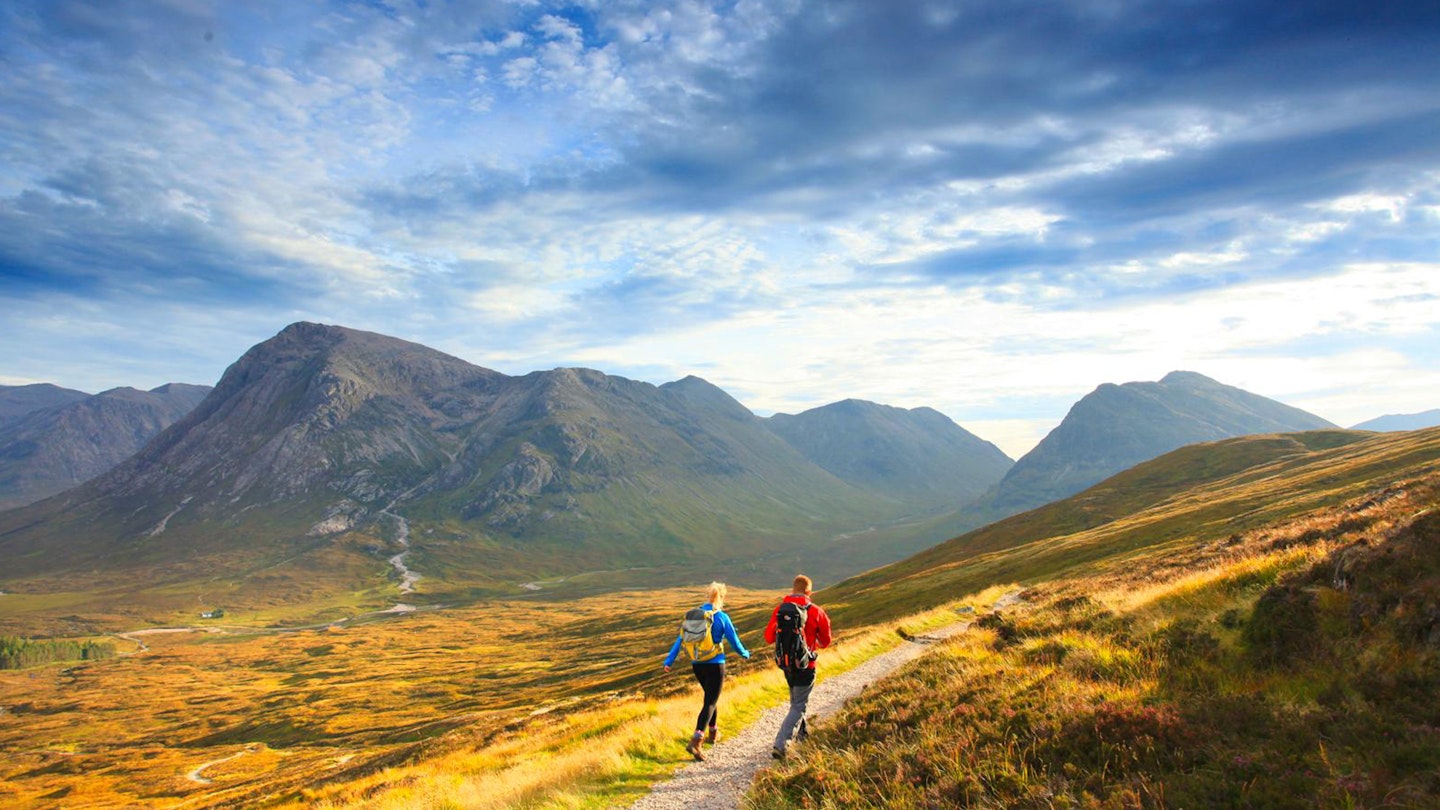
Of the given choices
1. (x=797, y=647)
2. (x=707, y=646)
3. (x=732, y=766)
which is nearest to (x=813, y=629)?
(x=797, y=647)

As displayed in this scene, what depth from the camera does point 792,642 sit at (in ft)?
46.9

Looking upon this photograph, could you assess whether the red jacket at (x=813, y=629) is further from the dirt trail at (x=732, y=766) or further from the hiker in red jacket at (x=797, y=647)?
the dirt trail at (x=732, y=766)

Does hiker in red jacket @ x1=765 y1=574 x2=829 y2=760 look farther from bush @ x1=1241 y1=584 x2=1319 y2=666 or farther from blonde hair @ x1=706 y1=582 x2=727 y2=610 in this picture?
bush @ x1=1241 y1=584 x2=1319 y2=666

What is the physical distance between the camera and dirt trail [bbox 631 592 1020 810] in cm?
1245

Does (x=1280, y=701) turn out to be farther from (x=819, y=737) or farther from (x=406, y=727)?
(x=406, y=727)

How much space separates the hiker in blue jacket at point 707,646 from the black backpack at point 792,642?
119 centimetres

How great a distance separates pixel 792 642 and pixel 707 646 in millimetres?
2156

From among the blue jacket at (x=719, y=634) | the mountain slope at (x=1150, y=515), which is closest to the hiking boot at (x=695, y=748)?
the blue jacket at (x=719, y=634)

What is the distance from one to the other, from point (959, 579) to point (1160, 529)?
770 inches

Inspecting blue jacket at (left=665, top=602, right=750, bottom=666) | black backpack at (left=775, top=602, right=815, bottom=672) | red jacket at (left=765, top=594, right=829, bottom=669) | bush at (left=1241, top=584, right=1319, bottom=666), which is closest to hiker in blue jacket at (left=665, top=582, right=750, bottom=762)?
blue jacket at (left=665, top=602, right=750, bottom=666)

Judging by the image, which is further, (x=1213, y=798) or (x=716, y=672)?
(x=716, y=672)

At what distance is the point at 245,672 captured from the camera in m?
186

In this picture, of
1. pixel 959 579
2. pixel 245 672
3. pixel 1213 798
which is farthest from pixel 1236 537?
pixel 245 672

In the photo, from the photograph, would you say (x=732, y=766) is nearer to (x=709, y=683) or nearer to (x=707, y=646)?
(x=709, y=683)
